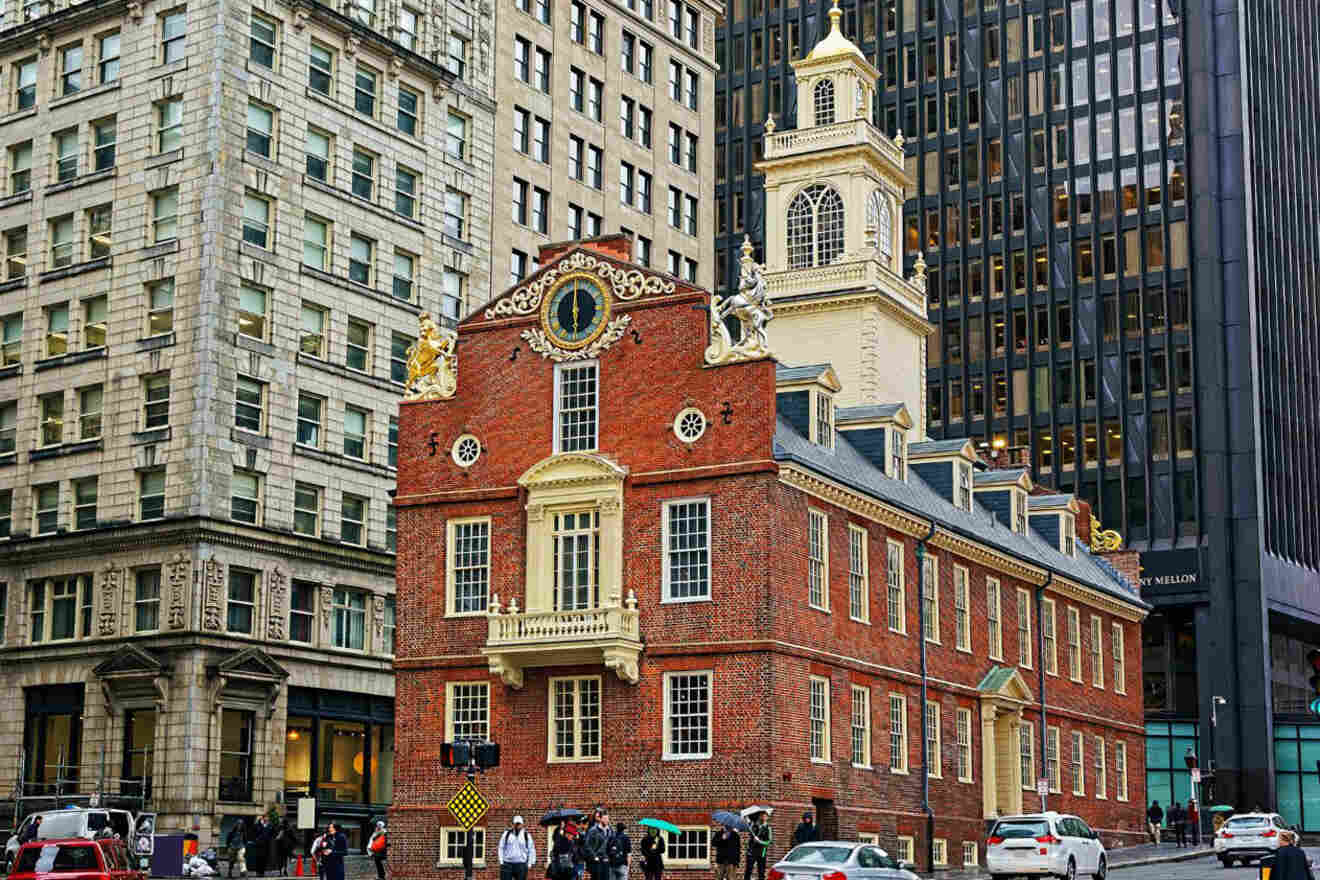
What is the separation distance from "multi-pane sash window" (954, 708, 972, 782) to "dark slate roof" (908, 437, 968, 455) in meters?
8.58

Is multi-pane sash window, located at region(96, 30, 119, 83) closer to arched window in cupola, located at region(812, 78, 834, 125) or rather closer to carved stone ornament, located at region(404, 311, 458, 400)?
carved stone ornament, located at region(404, 311, 458, 400)

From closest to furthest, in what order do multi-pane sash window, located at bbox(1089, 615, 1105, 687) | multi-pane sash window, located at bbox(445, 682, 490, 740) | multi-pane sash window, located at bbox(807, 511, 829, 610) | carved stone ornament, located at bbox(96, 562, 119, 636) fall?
Answer: multi-pane sash window, located at bbox(807, 511, 829, 610)
multi-pane sash window, located at bbox(445, 682, 490, 740)
carved stone ornament, located at bbox(96, 562, 119, 636)
multi-pane sash window, located at bbox(1089, 615, 1105, 687)

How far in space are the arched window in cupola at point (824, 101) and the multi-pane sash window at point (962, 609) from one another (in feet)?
58.2

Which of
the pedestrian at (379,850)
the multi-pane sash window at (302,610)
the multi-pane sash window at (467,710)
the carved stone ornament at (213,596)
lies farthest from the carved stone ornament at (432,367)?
the multi-pane sash window at (302,610)

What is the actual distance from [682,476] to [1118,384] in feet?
212

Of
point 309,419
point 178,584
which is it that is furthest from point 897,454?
point 178,584

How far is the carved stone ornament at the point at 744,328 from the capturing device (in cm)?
4812

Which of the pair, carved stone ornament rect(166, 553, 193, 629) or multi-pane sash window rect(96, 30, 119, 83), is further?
multi-pane sash window rect(96, 30, 119, 83)

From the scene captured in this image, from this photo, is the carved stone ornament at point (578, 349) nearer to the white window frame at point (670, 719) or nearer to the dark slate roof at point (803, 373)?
the dark slate roof at point (803, 373)

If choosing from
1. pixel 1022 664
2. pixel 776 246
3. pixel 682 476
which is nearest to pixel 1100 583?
pixel 1022 664

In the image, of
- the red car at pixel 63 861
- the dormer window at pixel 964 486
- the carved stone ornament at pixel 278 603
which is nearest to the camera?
the red car at pixel 63 861

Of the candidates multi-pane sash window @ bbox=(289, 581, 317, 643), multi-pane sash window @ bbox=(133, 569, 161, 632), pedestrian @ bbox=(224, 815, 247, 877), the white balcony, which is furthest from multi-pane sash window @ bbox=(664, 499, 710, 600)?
multi-pane sash window @ bbox=(133, 569, 161, 632)

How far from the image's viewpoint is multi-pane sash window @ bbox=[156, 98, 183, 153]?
68125 mm

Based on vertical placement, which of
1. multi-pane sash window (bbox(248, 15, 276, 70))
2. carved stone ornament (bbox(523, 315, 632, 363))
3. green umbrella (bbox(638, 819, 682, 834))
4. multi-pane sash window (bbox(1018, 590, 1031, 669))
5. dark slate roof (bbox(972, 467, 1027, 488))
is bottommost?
green umbrella (bbox(638, 819, 682, 834))
